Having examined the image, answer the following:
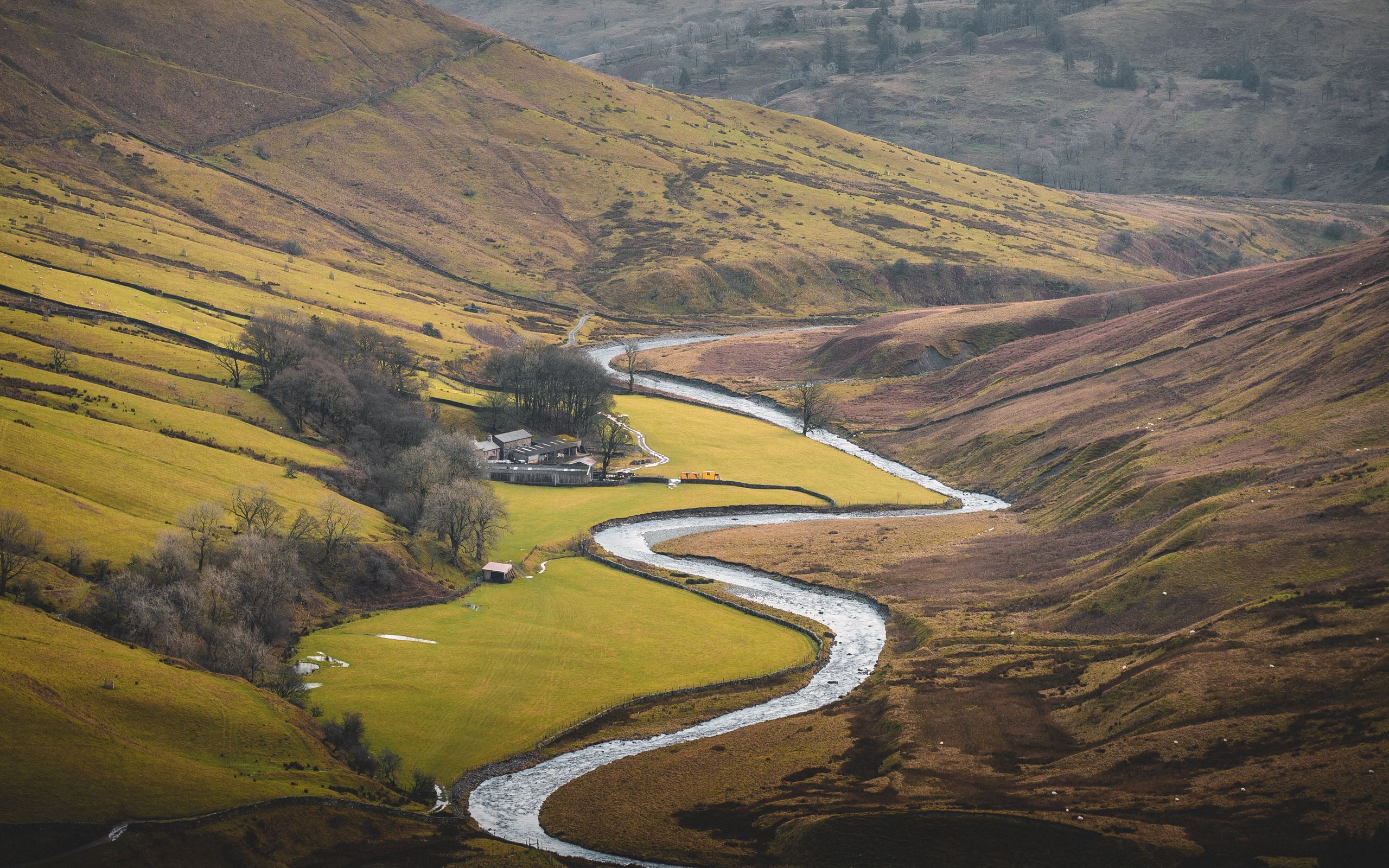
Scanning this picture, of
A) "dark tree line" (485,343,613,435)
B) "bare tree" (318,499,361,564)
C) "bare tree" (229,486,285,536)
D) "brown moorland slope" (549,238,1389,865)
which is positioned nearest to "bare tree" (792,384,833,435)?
"dark tree line" (485,343,613,435)

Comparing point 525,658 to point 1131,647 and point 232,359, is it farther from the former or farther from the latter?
point 232,359

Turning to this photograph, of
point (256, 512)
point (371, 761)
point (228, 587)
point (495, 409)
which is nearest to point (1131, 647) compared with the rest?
point (371, 761)

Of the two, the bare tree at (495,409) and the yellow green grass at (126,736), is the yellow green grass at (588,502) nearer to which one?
the bare tree at (495,409)

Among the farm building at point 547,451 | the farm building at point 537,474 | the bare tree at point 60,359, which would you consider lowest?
the farm building at point 537,474

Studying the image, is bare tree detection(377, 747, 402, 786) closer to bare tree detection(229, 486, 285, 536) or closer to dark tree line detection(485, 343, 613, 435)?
bare tree detection(229, 486, 285, 536)

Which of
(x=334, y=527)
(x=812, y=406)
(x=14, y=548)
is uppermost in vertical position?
(x=14, y=548)

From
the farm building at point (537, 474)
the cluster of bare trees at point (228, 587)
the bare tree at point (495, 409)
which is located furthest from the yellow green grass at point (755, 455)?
the cluster of bare trees at point (228, 587)
